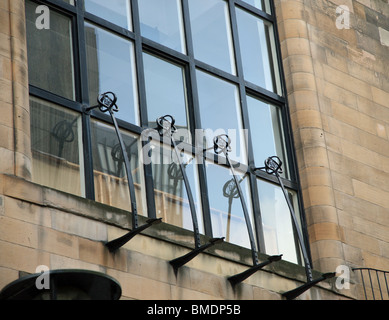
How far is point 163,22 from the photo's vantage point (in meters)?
16.0

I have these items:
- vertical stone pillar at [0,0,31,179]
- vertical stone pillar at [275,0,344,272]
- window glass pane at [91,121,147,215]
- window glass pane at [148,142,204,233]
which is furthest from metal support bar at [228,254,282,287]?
vertical stone pillar at [0,0,31,179]

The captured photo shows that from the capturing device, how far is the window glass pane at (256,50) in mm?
17312

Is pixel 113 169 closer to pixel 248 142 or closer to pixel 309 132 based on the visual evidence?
pixel 248 142

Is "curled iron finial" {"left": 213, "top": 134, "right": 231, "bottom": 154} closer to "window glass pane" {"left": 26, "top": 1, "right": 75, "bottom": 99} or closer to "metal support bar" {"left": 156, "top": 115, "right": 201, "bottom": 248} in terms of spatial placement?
"metal support bar" {"left": 156, "top": 115, "right": 201, "bottom": 248}

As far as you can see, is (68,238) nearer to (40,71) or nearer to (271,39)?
(40,71)

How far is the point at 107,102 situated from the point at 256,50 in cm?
486

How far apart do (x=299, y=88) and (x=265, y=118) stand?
912mm

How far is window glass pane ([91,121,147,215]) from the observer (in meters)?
13.6

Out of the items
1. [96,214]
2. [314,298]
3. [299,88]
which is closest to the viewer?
[96,214]

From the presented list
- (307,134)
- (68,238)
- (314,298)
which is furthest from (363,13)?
(68,238)

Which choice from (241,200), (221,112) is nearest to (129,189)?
(241,200)

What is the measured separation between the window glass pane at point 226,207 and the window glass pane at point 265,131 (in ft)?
3.64
